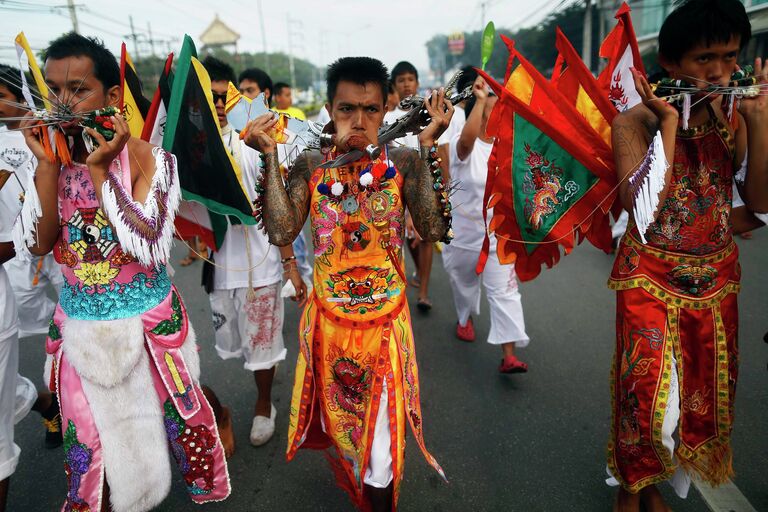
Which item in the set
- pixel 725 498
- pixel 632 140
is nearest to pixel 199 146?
pixel 632 140

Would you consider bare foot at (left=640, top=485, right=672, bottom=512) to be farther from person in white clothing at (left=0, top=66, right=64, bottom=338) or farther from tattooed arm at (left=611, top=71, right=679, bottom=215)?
person in white clothing at (left=0, top=66, right=64, bottom=338)

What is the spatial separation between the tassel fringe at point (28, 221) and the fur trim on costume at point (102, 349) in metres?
0.33

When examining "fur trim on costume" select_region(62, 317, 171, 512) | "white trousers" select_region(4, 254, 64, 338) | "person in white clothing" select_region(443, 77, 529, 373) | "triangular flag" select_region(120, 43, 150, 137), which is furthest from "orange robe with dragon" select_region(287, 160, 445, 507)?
"white trousers" select_region(4, 254, 64, 338)

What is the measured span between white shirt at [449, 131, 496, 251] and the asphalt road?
889 millimetres

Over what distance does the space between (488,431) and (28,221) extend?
2.52m

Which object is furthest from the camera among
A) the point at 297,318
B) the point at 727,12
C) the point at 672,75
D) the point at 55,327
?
the point at 297,318

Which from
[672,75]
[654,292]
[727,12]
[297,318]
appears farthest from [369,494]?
[297,318]

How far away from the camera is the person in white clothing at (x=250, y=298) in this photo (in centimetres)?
279

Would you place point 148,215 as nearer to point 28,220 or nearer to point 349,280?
point 28,220

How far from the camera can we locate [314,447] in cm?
233

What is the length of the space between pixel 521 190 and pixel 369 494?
1.47m

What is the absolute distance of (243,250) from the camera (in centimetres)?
282

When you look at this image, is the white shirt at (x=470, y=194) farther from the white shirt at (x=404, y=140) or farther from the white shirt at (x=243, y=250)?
the white shirt at (x=243, y=250)

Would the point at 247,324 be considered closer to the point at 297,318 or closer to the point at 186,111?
the point at 186,111
